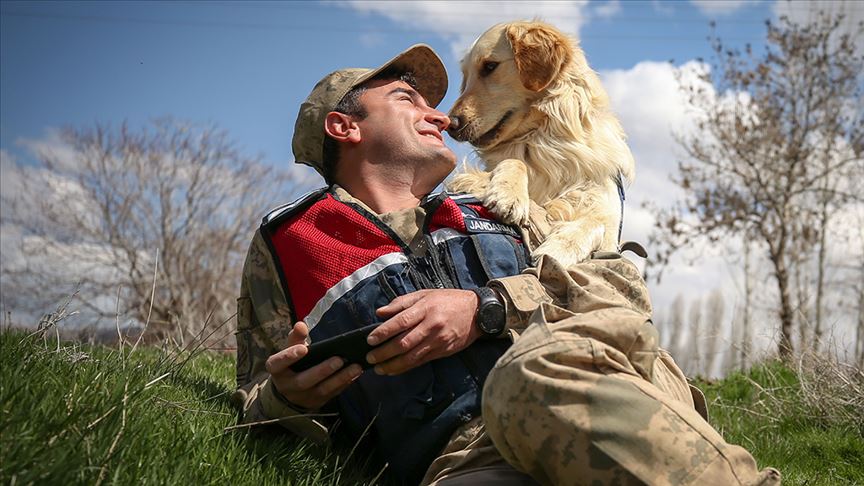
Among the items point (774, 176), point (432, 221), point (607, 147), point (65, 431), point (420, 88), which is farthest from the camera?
point (774, 176)

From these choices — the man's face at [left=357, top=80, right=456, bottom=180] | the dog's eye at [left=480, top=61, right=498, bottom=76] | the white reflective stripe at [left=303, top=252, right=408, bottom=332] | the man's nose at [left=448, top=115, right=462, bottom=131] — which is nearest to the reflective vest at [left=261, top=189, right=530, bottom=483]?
the white reflective stripe at [left=303, top=252, right=408, bottom=332]

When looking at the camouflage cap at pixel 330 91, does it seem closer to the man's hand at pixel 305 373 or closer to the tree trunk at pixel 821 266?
the man's hand at pixel 305 373

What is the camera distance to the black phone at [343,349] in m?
2.49

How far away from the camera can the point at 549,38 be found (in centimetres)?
460

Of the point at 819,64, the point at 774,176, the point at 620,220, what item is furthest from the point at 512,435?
the point at 819,64

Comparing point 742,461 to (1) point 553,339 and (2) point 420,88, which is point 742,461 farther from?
(2) point 420,88

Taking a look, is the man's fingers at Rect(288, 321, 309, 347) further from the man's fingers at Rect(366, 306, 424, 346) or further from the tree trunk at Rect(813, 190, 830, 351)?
the tree trunk at Rect(813, 190, 830, 351)

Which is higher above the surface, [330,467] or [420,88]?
[420,88]

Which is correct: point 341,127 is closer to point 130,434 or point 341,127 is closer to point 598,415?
point 130,434

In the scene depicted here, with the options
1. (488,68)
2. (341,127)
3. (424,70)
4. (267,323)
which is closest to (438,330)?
(267,323)

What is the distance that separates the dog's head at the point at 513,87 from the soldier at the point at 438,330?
0.72 m

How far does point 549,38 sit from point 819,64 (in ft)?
42.6

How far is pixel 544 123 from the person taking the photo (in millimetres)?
4551

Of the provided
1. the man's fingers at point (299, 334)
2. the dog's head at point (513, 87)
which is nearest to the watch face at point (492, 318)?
the man's fingers at point (299, 334)
